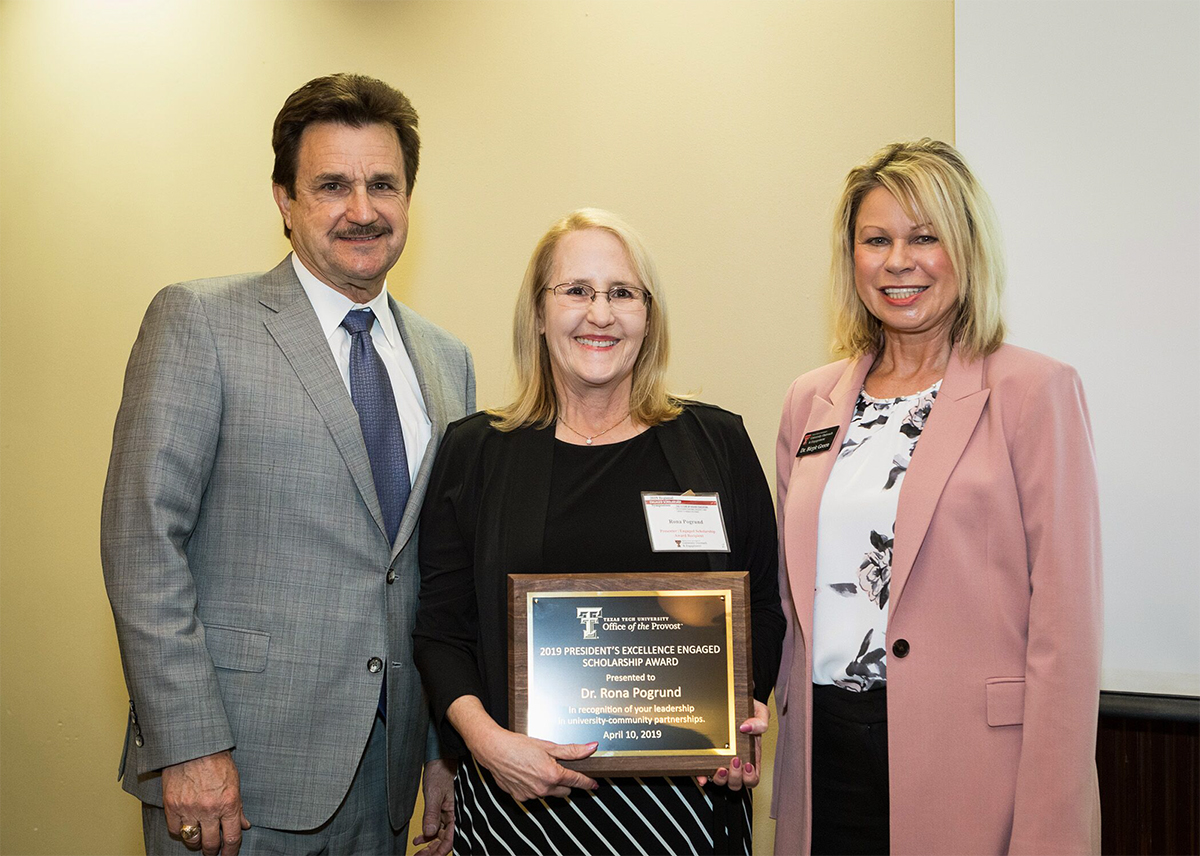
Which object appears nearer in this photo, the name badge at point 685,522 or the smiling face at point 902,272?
the name badge at point 685,522

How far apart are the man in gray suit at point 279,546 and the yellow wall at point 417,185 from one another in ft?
4.49

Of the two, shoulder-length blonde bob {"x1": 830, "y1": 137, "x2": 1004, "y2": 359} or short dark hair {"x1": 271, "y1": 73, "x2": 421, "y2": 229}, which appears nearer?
shoulder-length blonde bob {"x1": 830, "y1": 137, "x2": 1004, "y2": 359}

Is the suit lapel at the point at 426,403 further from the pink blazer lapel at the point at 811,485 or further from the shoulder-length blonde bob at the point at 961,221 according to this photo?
the shoulder-length blonde bob at the point at 961,221

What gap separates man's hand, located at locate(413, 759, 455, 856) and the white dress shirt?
2.70 ft

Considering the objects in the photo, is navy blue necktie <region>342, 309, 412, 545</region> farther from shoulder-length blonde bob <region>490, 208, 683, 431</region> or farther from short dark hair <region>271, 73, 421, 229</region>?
short dark hair <region>271, 73, 421, 229</region>

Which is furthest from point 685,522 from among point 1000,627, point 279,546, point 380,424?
point 279,546

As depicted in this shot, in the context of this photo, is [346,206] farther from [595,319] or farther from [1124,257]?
[1124,257]

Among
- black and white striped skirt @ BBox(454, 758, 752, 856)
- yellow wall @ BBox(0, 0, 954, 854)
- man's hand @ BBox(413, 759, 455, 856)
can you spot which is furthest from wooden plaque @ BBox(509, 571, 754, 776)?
yellow wall @ BBox(0, 0, 954, 854)

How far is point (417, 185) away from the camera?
12.5 feet

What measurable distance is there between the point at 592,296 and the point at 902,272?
74 cm

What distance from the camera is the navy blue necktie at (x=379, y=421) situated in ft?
7.61

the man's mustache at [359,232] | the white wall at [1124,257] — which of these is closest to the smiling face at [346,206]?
the man's mustache at [359,232]

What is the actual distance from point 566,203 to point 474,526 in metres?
1.90

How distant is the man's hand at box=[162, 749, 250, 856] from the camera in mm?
2072
